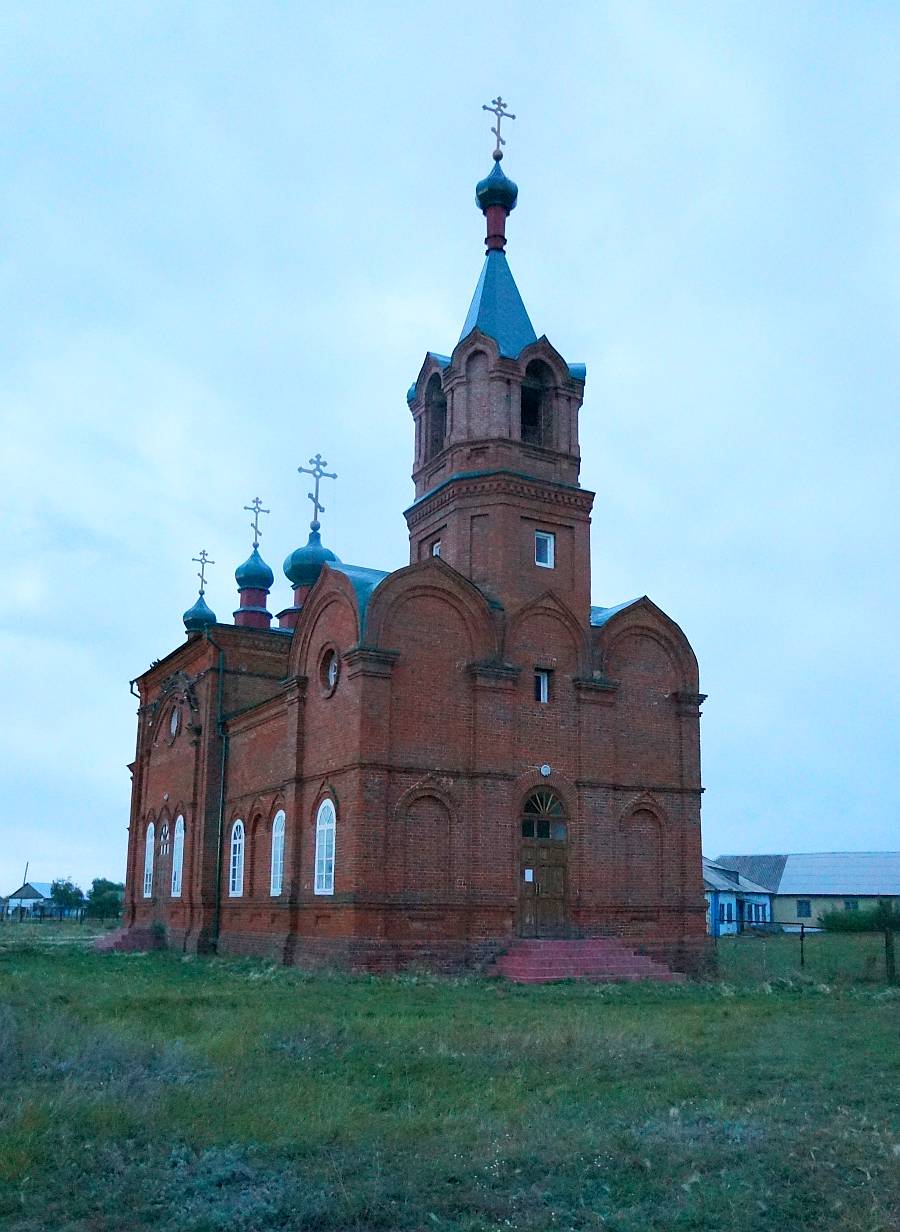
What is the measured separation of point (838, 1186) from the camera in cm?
647

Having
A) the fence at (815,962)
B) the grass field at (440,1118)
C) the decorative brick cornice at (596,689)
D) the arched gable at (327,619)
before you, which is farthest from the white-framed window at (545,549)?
the grass field at (440,1118)

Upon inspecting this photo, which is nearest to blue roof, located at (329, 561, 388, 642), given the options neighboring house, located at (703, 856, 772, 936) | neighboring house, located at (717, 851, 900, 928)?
neighboring house, located at (703, 856, 772, 936)

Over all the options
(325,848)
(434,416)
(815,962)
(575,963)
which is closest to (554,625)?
(434,416)

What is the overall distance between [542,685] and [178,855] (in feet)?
39.9

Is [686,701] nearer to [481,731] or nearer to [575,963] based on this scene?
[481,731]

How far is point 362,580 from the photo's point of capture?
71.2ft

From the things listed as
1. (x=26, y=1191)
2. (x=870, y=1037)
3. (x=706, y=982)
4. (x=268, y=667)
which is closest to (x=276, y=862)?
(x=268, y=667)

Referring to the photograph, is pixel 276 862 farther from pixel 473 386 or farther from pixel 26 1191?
pixel 26 1191

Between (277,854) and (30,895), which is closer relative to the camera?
(277,854)

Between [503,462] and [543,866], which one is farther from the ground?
[503,462]

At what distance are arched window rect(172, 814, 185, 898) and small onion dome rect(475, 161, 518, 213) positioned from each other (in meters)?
16.3

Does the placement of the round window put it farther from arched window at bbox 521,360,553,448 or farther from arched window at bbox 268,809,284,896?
arched window at bbox 521,360,553,448

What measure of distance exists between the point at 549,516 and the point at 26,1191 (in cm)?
1825

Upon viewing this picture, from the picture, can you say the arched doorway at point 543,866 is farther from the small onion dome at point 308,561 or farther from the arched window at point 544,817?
the small onion dome at point 308,561
